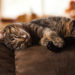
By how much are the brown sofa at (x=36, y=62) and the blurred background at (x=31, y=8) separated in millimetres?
2925

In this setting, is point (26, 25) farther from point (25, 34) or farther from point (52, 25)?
point (52, 25)

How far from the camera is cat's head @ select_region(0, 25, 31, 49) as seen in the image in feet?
4.67

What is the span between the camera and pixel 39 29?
65.5 inches

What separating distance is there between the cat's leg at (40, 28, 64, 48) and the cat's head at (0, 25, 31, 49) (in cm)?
18

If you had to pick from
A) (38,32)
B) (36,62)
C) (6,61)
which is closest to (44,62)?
(36,62)

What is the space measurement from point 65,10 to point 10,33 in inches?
126

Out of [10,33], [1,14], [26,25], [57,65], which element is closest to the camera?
[57,65]

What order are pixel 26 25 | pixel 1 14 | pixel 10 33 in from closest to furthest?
pixel 10 33 < pixel 26 25 < pixel 1 14

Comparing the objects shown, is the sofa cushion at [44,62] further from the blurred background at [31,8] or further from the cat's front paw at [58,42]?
the blurred background at [31,8]

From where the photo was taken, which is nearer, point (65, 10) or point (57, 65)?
point (57, 65)

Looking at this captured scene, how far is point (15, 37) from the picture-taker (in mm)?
1451

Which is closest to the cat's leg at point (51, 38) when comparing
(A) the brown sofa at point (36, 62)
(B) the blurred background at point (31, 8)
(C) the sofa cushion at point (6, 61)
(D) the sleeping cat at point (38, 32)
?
(D) the sleeping cat at point (38, 32)

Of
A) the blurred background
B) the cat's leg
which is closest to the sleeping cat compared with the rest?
the cat's leg

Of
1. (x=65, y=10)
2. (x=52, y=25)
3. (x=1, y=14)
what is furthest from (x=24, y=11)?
(x=52, y=25)
